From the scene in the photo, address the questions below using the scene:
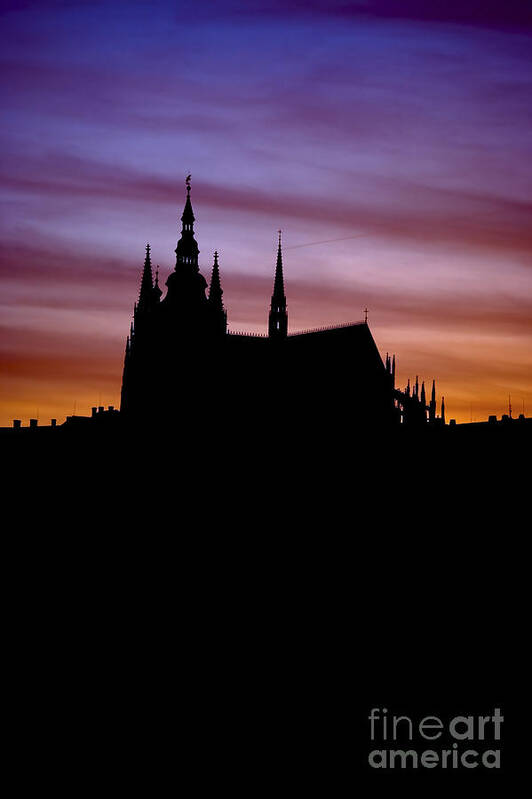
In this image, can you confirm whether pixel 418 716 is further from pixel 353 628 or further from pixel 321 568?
pixel 321 568

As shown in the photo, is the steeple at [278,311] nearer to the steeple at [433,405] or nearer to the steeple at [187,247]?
the steeple at [187,247]

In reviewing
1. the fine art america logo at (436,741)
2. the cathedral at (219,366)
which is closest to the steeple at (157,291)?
the cathedral at (219,366)

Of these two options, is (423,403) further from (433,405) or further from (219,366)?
(219,366)

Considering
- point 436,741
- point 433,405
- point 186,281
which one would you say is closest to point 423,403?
point 433,405

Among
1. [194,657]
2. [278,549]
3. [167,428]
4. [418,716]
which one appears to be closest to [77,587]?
[278,549]

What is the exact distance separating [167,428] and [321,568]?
154 ft

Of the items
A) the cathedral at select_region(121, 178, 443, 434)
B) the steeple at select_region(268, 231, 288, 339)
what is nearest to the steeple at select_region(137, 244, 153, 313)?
the cathedral at select_region(121, 178, 443, 434)

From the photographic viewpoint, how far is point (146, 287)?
11612 cm

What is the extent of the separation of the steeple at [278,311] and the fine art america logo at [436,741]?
250ft

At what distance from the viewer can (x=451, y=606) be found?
61844 mm

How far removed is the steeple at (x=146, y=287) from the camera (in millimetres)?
115375

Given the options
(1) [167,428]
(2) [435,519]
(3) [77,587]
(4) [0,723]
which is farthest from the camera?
(1) [167,428]

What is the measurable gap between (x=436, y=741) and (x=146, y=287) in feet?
269

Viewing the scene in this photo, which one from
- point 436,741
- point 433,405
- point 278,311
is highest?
point 278,311
